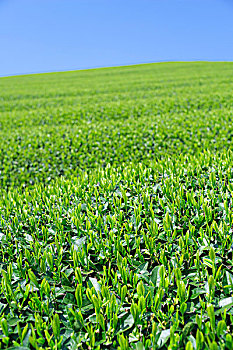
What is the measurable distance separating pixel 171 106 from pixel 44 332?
13.5 m

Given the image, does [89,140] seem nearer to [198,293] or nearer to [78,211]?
[78,211]

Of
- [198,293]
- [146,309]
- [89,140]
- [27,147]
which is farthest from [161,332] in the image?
[27,147]

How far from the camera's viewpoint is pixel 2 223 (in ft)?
11.9

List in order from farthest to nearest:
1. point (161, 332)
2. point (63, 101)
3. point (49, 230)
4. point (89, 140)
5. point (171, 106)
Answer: point (63, 101)
point (171, 106)
point (89, 140)
point (49, 230)
point (161, 332)

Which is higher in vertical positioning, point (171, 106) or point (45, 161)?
point (171, 106)

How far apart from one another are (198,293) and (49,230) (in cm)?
188

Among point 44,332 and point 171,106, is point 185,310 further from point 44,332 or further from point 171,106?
point 171,106

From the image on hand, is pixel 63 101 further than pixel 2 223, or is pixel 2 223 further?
pixel 63 101

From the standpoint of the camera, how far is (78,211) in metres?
3.40

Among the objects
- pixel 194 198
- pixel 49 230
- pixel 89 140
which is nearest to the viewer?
pixel 49 230

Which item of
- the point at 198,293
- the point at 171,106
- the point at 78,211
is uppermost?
the point at 171,106

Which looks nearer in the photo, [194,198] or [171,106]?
[194,198]

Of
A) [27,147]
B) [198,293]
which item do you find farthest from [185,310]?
[27,147]

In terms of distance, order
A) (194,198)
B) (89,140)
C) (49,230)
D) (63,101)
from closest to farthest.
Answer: (49,230)
(194,198)
(89,140)
(63,101)
